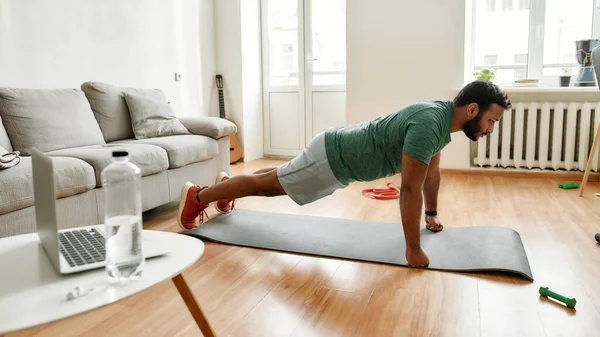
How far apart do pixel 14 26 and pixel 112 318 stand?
215cm

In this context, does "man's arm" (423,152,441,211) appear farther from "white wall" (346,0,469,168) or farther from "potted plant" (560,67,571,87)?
"potted plant" (560,67,571,87)

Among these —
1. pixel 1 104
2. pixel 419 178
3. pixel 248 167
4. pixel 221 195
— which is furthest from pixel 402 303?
pixel 248 167

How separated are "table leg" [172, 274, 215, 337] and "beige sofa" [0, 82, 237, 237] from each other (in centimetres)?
125

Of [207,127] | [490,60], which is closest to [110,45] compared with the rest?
[207,127]

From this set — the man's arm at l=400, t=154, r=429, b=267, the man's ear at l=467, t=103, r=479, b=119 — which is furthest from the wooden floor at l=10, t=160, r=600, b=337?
the man's ear at l=467, t=103, r=479, b=119

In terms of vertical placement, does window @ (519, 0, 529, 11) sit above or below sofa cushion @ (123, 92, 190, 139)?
above

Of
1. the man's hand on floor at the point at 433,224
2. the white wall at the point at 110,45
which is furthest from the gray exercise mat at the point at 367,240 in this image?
the white wall at the point at 110,45

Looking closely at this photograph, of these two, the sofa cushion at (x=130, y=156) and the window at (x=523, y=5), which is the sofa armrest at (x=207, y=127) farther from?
the window at (x=523, y=5)

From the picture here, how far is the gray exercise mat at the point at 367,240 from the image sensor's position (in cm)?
202

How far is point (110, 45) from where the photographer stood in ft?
11.8

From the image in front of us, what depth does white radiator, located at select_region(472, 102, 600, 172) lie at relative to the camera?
391cm

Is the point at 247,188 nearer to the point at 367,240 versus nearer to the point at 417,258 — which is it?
the point at 367,240

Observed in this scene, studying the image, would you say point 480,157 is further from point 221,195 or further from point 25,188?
point 25,188

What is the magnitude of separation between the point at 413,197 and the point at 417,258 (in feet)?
→ 0.83
